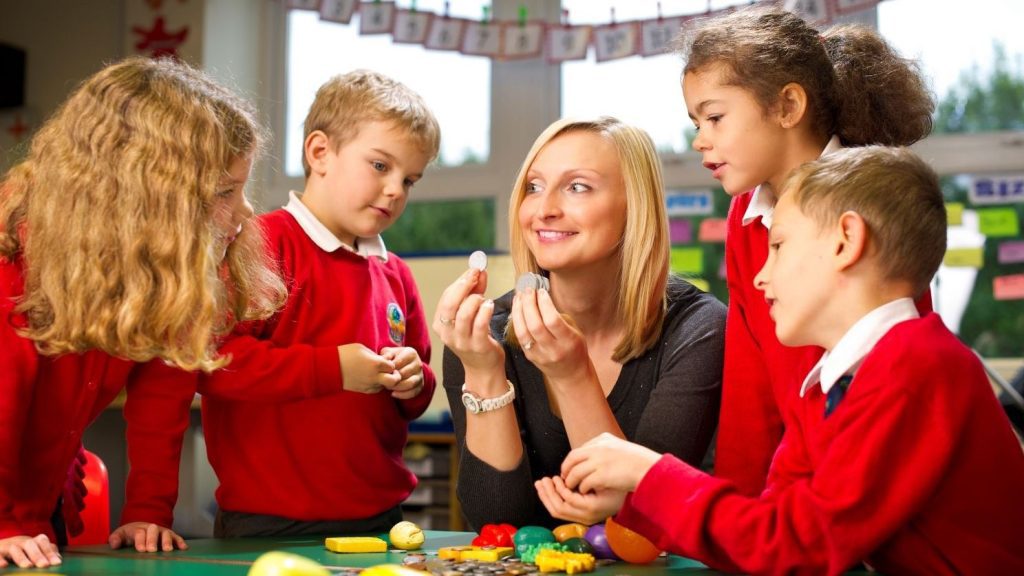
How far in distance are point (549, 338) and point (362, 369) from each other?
378mm

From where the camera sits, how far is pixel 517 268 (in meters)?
1.94

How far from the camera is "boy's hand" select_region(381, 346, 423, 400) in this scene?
1.86 m

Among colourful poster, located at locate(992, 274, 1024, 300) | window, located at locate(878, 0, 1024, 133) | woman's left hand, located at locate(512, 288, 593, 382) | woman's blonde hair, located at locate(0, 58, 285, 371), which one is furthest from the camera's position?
window, located at locate(878, 0, 1024, 133)

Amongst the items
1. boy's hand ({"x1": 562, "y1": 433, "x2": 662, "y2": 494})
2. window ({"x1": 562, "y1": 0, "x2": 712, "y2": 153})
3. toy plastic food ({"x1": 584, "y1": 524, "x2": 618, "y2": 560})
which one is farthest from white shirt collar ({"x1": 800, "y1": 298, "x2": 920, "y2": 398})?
window ({"x1": 562, "y1": 0, "x2": 712, "y2": 153})

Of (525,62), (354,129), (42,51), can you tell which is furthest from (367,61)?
(354,129)

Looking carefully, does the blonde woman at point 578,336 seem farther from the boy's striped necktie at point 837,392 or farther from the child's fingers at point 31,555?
the child's fingers at point 31,555

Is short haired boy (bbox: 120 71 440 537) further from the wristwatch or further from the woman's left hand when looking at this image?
the woman's left hand

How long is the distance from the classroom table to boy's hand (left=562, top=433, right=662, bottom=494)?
11 centimetres

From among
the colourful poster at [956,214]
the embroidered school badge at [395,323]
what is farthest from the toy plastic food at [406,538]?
the colourful poster at [956,214]

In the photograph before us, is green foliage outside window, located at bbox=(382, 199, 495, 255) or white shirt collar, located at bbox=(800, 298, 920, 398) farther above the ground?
white shirt collar, located at bbox=(800, 298, 920, 398)

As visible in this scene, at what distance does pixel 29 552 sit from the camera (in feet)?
4.37

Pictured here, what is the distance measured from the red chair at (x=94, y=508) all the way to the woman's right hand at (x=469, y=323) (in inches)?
30.3

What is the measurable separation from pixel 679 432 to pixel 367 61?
3.38m

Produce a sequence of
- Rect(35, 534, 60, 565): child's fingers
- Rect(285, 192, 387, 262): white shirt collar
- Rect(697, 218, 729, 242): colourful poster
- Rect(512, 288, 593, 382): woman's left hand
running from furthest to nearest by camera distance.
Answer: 1. Rect(697, 218, 729, 242): colourful poster
2. Rect(285, 192, 387, 262): white shirt collar
3. Rect(512, 288, 593, 382): woman's left hand
4. Rect(35, 534, 60, 565): child's fingers
